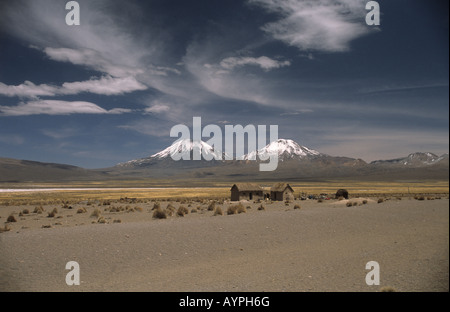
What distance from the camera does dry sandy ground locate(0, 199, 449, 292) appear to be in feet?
24.1

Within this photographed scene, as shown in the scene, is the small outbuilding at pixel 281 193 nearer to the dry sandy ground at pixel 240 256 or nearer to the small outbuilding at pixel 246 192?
the small outbuilding at pixel 246 192

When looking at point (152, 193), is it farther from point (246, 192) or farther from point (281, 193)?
point (281, 193)

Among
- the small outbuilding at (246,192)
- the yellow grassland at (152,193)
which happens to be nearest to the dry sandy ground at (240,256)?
the yellow grassland at (152,193)

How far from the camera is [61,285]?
Result: 25.4ft

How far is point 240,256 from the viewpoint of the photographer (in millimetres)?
10570

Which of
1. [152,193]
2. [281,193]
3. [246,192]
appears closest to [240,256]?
[281,193]

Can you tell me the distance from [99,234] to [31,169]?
32.7 feet

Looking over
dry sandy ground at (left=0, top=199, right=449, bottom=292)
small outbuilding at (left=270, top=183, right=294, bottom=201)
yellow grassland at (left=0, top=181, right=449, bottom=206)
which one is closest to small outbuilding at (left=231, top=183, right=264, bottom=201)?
small outbuilding at (left=270, top=183, right=294, bottom=201)

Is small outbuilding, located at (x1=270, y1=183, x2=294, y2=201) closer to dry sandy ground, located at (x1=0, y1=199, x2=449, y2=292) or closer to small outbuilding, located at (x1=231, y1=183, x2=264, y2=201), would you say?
small outbuilding, located at (x1=231, y1=183, x2=264, y2=201)

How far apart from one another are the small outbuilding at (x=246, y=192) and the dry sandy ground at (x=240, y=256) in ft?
96.8

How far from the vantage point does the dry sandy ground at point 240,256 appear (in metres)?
7.36

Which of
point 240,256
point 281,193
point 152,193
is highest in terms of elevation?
point 240,256

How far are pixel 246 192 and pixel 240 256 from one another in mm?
35551

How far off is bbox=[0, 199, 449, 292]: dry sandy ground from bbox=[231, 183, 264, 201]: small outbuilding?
29.5 metres
